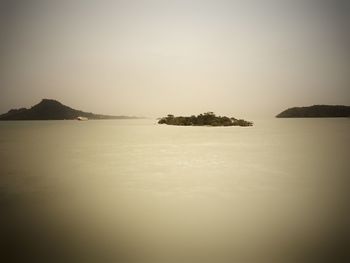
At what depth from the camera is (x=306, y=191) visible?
6965 mm

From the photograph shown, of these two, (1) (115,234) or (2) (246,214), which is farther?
(2) (246,214)

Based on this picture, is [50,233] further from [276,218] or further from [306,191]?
[306,191]

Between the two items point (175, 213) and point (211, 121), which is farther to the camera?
point (211, 121)

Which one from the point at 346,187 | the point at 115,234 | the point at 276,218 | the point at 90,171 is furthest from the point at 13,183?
the point at 346,187

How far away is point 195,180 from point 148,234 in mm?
3920

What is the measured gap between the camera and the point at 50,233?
440 centimetres

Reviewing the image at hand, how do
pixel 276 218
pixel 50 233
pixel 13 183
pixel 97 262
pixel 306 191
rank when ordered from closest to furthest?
pixel 97 262 < pixel 50 233 < pixel 276 218 < pixel 306 191 < pixel 13 183

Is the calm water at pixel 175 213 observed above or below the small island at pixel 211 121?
below

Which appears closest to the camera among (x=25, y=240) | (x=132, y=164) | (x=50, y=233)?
(x=25, y=240)

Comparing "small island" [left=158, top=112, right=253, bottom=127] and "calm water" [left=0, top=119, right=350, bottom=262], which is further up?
"small island" [left=158, top=112, right=253, bottom=127]

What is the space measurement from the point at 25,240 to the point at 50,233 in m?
0.37

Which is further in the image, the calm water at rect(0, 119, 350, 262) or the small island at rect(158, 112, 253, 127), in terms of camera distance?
the small island at rect(158, 112, 253, 127)

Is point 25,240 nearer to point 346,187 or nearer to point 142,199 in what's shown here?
point 142,199

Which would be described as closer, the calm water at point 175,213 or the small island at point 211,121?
the calm water at point 175,213
